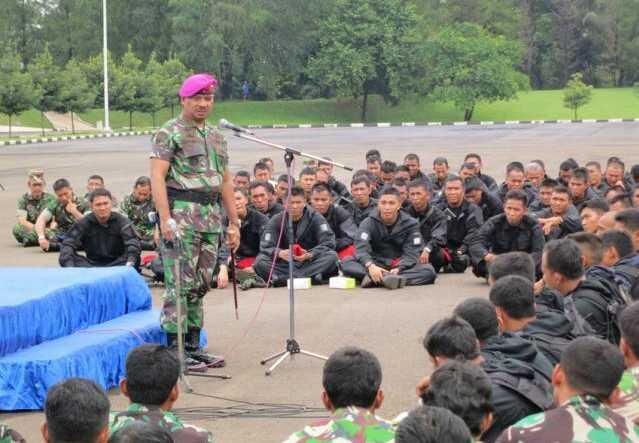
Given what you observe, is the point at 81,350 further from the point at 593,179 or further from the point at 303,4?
the point at 303,4

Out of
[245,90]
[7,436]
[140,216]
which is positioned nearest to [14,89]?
[245,90]

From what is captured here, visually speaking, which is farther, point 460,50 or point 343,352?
point 460,50

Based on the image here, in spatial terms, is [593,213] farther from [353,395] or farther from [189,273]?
[353,395]

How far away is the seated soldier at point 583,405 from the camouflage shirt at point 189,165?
377cm

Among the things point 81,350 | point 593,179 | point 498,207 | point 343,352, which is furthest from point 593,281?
point 593,179

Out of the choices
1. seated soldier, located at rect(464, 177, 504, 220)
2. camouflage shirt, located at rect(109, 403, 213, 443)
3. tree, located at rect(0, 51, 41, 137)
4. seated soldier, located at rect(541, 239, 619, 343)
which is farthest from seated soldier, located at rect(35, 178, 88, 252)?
tree, located at rect(0, 51, 41, 137)

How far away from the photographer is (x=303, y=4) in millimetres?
72062

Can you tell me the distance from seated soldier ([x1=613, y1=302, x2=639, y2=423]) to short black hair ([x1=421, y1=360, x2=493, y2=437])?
0.67 meters

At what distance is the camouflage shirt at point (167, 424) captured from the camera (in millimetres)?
4160

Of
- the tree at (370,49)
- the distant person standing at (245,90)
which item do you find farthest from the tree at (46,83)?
the distant person standing at (245,90)

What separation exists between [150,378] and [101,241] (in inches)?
274

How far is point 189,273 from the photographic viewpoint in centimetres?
731

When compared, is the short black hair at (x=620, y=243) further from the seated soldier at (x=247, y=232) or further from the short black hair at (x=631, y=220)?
the seated soldier at (x=247, y=232)

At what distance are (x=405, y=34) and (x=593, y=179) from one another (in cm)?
5645
